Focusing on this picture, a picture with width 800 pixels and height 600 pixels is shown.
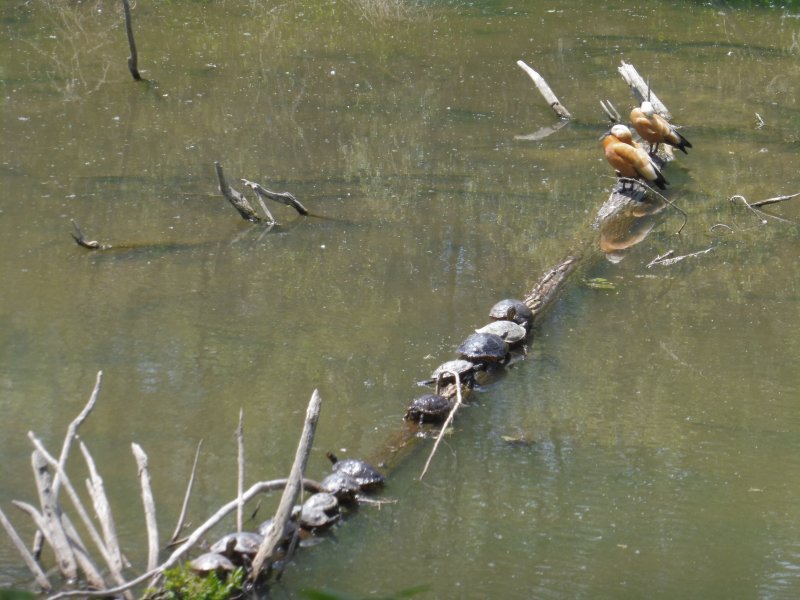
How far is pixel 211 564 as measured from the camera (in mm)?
3748

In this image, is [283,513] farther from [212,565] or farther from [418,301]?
[418,301]

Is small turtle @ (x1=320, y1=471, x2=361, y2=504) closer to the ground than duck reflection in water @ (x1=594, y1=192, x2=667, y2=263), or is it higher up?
closer to the ground

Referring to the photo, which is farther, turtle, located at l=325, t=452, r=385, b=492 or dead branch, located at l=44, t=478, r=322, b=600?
turtle, located at l=325, t=452, r=385, b=492

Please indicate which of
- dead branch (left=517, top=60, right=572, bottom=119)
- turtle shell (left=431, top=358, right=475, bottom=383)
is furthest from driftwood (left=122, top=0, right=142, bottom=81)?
turtle shell (left=431, top=358, right=475, bottom=383)

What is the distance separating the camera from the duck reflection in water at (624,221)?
7.55 meters

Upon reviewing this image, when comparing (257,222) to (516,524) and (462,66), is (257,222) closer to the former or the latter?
Result: (516,524)

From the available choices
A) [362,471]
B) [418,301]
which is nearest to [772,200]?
[418,301]

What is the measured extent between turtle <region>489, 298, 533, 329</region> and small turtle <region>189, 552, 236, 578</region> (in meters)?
2.64

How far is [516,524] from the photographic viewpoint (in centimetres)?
439

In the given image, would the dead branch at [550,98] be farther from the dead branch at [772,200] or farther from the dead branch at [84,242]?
the dead branch at [84,242]

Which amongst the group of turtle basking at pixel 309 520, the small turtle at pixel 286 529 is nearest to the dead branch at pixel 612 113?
the group of turtle basking at pixel 309 520

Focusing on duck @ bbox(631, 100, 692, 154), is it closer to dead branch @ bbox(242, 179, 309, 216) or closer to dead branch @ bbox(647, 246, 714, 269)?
dead branch @ bbox(647, 246, 714, 269)

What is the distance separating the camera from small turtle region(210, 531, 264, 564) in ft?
12.7

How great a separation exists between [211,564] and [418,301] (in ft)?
9.97
